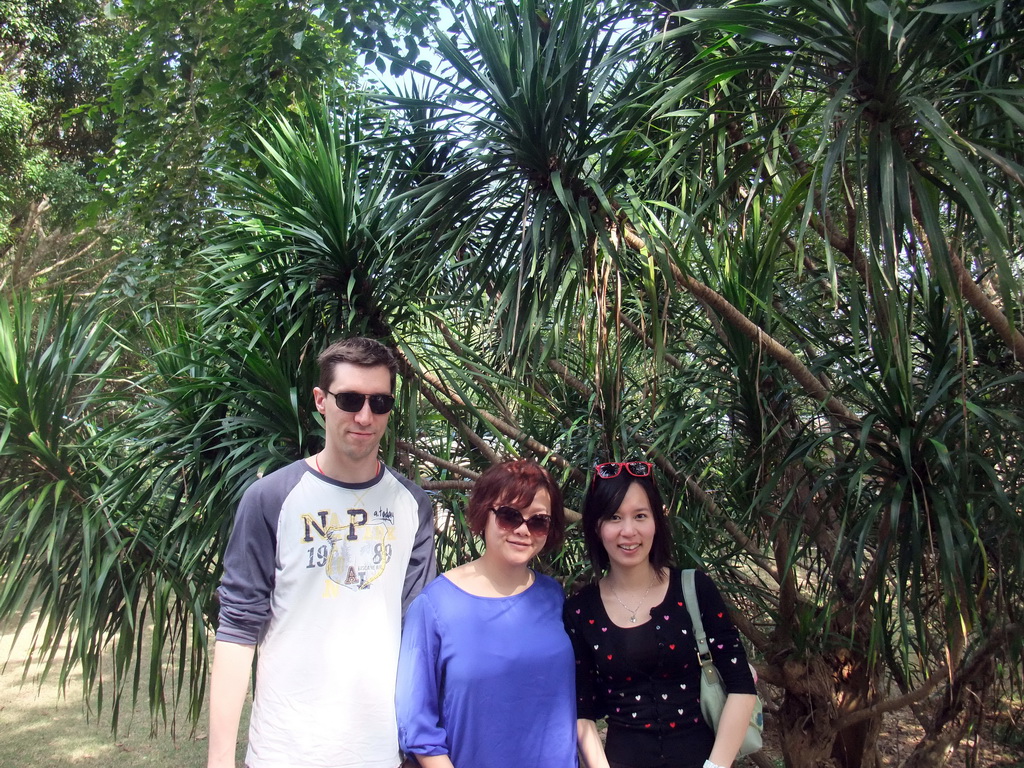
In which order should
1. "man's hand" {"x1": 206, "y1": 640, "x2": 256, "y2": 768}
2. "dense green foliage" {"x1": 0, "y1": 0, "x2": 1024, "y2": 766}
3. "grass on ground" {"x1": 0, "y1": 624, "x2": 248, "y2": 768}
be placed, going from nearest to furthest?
"man's hand" {"x1": 206, "y1": 640, "x2": 256, "y2": 768} < "dense green foliage" {"x1": 0, "y1": 0, "x2": 1024, "y2": 766} < "grass on ground" {"x1": 0, "y1": 624, "x2": 248, "y2": 768}

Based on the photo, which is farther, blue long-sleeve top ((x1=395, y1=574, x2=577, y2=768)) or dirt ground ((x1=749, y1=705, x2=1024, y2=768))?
dirt ground ((x1=749, y1=705, x2=1024, y2=768))

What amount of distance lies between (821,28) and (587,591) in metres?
1.61

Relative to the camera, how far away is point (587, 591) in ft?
6.64

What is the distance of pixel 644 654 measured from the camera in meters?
1.90

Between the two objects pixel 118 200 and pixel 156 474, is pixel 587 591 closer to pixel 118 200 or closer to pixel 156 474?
pixel 156 474

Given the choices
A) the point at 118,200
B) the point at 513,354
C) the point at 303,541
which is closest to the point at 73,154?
the point at 118,200

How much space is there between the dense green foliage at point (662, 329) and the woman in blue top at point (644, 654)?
75cm

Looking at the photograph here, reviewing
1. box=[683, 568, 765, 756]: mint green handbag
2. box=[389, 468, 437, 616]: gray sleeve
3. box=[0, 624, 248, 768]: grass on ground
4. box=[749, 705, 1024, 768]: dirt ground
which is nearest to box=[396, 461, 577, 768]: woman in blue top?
box=[389, 468, 437, 616]: gray sleeve

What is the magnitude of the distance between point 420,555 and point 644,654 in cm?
58

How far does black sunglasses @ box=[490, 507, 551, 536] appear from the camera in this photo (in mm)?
1875

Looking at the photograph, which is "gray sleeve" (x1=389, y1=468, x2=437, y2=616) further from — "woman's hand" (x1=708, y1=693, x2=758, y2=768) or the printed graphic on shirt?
"woman's hand" (x1=708, y1=693, x2=758, y2=768)

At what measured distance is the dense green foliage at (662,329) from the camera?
233 centimetres

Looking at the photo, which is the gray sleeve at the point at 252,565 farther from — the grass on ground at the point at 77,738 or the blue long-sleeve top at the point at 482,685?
the grass on ground at the point at 77,738

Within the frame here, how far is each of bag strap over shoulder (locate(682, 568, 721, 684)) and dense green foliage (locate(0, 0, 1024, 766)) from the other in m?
0.80
